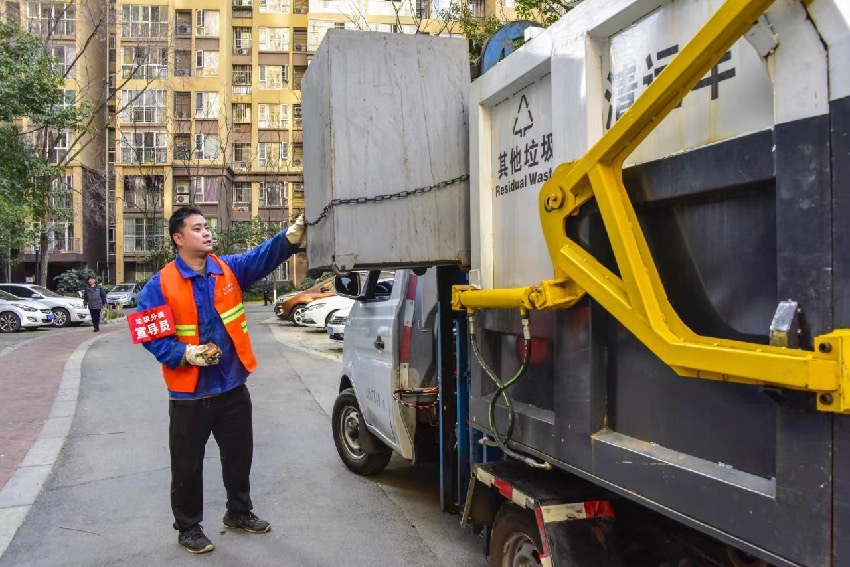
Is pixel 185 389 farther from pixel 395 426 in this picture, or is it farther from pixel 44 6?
pixel 44 6

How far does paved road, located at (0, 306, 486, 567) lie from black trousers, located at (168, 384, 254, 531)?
0.90ft

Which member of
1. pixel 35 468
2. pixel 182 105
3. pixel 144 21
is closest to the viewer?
pixel 35 468

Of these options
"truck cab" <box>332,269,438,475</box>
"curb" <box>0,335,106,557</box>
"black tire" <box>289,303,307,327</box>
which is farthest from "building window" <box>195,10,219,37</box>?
"truck cab" <box>332,269,438,475</box>

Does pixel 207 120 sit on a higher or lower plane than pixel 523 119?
higher

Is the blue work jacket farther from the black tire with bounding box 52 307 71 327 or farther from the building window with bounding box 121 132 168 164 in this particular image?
the building window with bounding box 121 132 168 164

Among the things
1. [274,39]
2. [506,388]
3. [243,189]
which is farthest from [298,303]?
[274,39]

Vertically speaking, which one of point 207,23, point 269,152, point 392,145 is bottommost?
point 392,145

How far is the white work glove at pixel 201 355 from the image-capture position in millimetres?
3805

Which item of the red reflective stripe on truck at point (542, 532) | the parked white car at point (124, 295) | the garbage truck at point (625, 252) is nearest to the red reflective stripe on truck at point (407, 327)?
the garbage truck at point (625, 252)

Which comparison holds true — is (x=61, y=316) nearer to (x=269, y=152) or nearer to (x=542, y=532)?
(x=542, y=532)

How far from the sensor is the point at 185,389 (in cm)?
390

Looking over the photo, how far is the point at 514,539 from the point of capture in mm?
2803

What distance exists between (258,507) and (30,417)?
417cm

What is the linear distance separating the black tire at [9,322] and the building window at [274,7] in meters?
34.4
